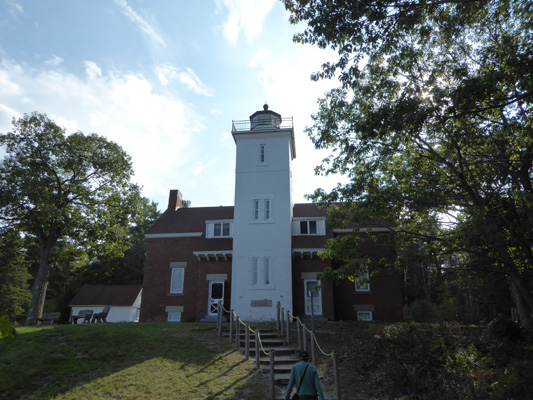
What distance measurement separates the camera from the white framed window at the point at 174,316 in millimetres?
27375

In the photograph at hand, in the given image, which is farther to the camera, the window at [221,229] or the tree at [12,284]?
the tree at [12,284]

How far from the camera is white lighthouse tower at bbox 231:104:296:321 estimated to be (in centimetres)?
2344

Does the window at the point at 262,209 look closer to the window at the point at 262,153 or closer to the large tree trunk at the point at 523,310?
the window at the point at 262,153

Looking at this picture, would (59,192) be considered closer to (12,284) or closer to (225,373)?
(225,373)

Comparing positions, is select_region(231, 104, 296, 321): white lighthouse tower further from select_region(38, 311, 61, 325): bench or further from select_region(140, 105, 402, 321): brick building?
select_region(38, 311, 61, 325): bench

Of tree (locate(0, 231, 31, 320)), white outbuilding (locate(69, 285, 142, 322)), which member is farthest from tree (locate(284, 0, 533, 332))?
tree (locate(0, 231, 31, 320))

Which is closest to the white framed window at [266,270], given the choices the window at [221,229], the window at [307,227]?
the window at [307,227]

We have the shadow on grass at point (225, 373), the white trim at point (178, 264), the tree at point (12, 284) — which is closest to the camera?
the shadow on grass at point (225, 373)

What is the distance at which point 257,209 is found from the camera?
25250 mm

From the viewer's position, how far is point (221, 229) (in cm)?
2805

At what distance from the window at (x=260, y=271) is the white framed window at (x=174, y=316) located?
705cm

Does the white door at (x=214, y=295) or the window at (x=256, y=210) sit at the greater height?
the window at (x=256, y=210)

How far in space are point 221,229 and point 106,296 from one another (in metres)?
20.8

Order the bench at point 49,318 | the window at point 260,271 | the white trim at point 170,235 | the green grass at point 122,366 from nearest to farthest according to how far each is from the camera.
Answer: the green grass at point 122,366 < the bench at point 49,318 < the window at point 260,271 < the white trim at point 170,235
